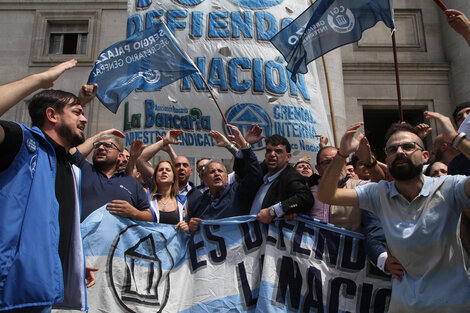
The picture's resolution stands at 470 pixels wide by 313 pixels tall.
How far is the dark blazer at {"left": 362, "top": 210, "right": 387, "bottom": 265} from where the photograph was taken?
353 centimetres

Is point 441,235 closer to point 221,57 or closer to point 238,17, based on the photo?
point 221,57

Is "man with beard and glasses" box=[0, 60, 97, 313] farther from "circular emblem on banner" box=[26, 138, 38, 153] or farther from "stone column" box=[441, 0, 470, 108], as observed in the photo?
"stone column" box=[441, 0, 470, 108]

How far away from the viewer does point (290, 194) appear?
155 inches

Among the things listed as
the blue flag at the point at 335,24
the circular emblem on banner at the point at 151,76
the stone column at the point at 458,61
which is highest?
the stone column at the point at 458,61

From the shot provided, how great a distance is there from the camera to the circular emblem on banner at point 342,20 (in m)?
5.18

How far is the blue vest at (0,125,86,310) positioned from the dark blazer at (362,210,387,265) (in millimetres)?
2478

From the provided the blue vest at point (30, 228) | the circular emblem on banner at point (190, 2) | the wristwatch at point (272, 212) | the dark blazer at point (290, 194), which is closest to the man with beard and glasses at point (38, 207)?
the blue vest at point (30, 228)

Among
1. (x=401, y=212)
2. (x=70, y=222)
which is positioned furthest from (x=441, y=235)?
(x=70, y=222)

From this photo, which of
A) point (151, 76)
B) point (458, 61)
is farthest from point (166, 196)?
point (458, 61)

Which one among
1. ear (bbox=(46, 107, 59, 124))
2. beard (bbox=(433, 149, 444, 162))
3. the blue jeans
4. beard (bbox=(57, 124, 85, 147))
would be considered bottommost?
the blue jeans

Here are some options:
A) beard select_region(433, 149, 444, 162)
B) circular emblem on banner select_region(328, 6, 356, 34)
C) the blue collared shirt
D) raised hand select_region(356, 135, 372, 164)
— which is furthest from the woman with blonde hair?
beard select_region(433, 149, 444, 162)

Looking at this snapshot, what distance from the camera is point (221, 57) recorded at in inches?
276

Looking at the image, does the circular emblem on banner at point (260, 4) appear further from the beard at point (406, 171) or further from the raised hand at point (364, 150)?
the beard at point (406, 171)

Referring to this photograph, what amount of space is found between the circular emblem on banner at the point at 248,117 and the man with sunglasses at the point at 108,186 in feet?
7.52
